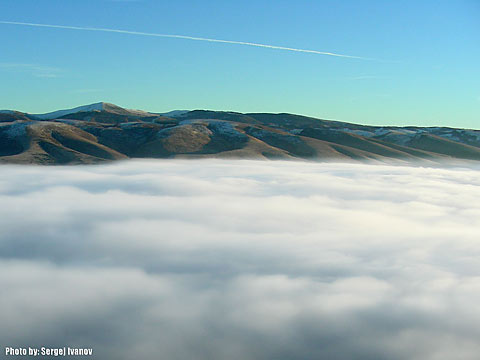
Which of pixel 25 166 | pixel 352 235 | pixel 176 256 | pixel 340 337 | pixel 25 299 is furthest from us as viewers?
pixel 25 166

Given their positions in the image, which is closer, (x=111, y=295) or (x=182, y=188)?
(x=111, y=295)

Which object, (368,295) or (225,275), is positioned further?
(225,275)

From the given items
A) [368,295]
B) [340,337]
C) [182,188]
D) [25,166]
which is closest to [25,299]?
[340,337]

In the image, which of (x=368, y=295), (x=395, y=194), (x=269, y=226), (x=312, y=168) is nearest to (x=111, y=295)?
(x=368, y=295)

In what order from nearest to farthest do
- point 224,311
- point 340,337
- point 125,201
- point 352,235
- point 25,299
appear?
point 340,337 < point 224,311 < point 25,299 < point 352,235 < point 125,201

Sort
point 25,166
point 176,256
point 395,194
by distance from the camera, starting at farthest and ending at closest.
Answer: point 25,166
point 395,194
point 176,256

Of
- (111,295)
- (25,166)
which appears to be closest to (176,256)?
(111,295)

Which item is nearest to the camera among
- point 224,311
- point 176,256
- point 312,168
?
point 224,311

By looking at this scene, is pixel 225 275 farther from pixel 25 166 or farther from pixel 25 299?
pixel 25 166

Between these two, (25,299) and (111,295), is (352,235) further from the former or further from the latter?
(25,299)
